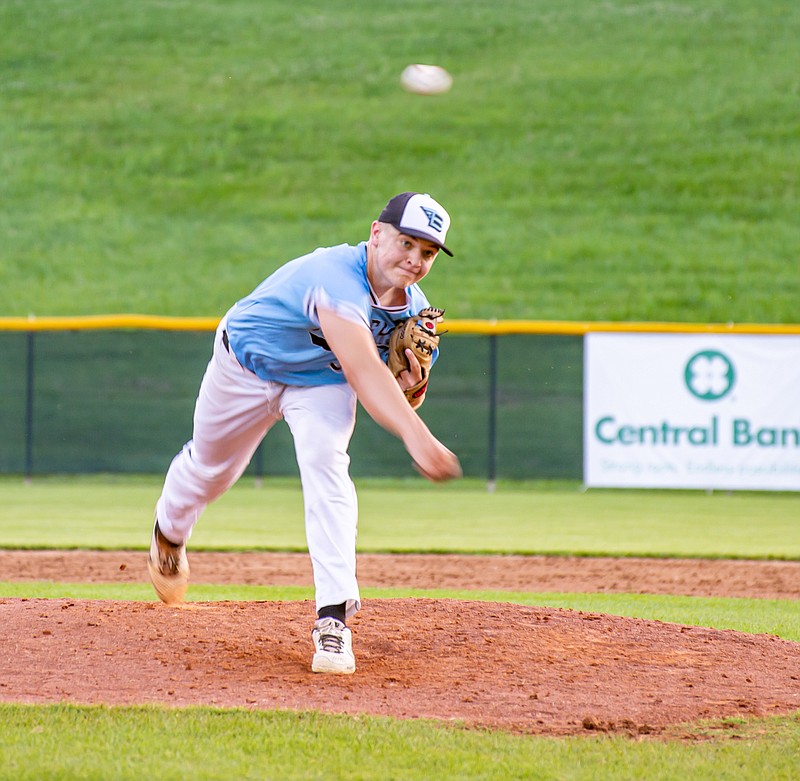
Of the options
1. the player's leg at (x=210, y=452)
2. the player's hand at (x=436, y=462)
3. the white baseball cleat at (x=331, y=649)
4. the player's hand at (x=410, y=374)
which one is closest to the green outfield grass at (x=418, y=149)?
the player's leg at (x=210, y=452)

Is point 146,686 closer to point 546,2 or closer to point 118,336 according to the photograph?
point 118,336

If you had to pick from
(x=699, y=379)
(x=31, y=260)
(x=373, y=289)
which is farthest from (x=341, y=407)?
(x=31, y=260)

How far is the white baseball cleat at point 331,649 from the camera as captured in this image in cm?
411

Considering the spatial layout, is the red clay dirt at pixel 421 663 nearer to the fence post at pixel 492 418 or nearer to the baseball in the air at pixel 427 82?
the fence post at pixel 492 418

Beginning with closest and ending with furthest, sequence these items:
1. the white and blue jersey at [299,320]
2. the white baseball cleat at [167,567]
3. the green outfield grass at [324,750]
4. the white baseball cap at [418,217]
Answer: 1. the green outfield grass at [324,750]
2. the white baseball cap at [418,217]
3. the white and blue jersey at [299,320]
4. the white baseball cleat at [167,567]

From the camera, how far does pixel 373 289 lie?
4242 millimetres

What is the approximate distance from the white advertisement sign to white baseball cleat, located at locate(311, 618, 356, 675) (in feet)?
28.1

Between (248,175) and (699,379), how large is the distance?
13.3m

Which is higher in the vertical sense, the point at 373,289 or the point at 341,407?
the point at 373,289

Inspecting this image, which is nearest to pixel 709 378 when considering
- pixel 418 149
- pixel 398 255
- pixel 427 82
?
pixel 427 82

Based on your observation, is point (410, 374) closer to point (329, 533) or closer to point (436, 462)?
point (329, 533)

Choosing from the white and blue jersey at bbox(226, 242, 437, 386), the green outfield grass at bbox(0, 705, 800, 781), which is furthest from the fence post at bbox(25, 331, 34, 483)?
the green outfield grass at bbox(0, 705, 800, 781)

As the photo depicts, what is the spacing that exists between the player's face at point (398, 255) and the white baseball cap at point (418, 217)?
0.08ft

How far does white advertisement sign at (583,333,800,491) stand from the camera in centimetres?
1223
